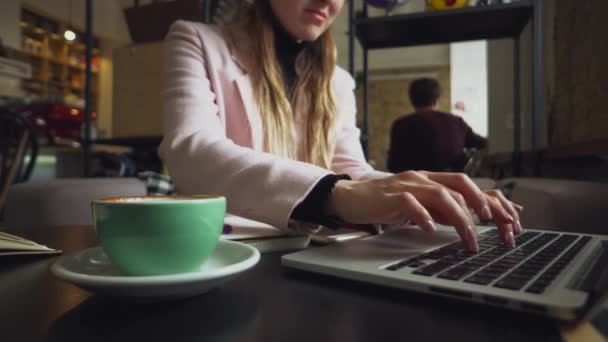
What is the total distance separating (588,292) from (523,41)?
7.36 ft

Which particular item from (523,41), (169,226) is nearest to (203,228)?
(169,226)

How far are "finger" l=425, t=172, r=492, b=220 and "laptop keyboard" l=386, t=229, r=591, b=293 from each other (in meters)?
0.03

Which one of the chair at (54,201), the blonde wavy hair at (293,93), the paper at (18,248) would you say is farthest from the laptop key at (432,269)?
the chair at (54,201)

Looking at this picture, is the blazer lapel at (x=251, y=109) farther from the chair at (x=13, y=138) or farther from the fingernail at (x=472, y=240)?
the chair at (x=13, y=138)

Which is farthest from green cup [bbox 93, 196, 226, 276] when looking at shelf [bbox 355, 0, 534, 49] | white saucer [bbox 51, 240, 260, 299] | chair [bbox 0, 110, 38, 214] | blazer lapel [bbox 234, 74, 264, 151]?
chair [bbox 0, 110, 38, 214]

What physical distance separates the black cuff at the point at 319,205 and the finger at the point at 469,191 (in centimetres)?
11

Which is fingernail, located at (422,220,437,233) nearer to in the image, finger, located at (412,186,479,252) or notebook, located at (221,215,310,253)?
finger, located at (412,186,479,252)

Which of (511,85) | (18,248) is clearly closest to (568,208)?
(18,248)

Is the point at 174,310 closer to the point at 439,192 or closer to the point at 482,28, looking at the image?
the point at 439,192

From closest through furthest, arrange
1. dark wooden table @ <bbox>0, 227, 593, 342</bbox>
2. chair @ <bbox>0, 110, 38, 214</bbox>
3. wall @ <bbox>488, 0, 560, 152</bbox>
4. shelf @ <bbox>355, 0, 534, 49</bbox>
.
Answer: dark wooden table @ <bbox>0, 227, 593, 342</bbox> → shelf @ <bbox>355, 0, 534, 49</bbox> → chair @ <bbox>0, 110, 38, 214</bbox> → wall @ <bbox>488, 0, 560, 152</bbox>

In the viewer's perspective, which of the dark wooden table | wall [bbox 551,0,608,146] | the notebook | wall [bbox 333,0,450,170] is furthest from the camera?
wall [bbox 333,0,450,170]

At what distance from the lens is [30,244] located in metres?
0.41

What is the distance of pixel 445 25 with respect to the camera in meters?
1.43

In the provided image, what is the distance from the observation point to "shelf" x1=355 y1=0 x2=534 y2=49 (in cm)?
132
